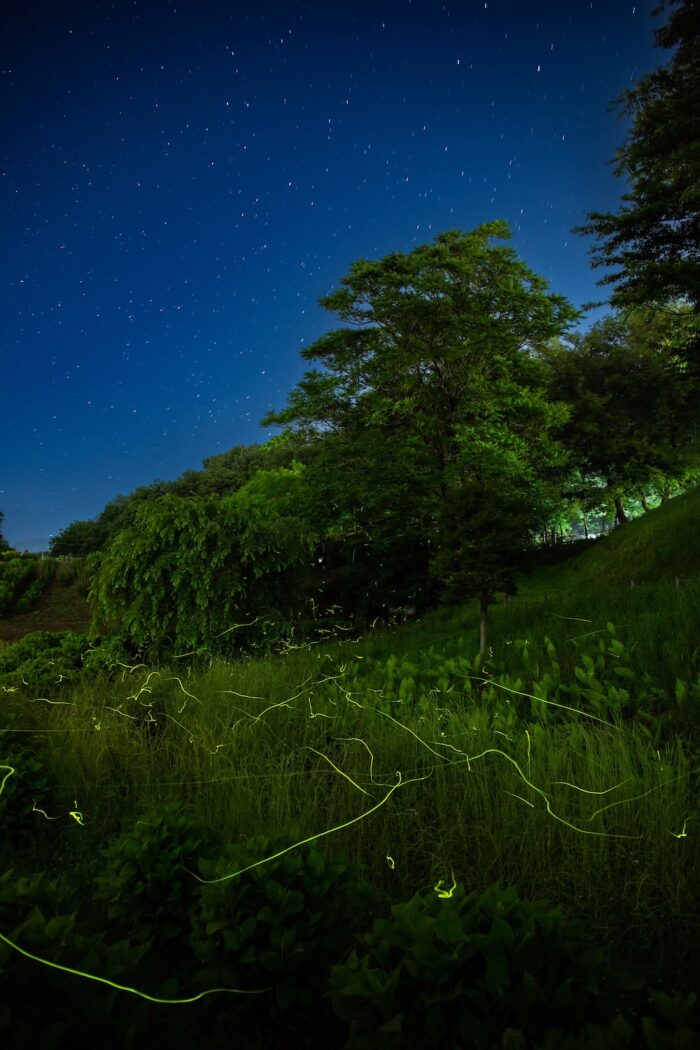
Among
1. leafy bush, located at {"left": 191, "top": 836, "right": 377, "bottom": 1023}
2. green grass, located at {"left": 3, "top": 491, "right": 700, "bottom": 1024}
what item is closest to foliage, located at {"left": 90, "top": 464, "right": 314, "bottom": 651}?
green grass, located at {"left": 3, "top": 491, "right": 700, "bottom": 1024}

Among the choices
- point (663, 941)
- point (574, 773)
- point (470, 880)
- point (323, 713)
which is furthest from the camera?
point (323, 713)

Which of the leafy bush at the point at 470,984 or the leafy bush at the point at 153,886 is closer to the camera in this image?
the leafy bush at the point at 470,984

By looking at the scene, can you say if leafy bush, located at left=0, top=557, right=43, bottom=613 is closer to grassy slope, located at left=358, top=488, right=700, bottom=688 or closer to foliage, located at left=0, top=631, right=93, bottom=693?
foliage, located at left=0, top=631, right=93, bottom=693

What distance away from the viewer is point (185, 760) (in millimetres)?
3475

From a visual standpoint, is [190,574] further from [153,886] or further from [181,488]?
[181,488]

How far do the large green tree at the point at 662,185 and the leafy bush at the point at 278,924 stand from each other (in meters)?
8.26

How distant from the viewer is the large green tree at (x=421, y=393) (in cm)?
1077

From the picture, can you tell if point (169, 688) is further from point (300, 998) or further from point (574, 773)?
point (300, 998)

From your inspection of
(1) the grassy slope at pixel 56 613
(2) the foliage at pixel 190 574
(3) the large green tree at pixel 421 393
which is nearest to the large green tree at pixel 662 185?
(3) the large green tree at pixel 421 393

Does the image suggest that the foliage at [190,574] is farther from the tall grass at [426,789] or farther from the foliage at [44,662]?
the tall grass at [426,789]

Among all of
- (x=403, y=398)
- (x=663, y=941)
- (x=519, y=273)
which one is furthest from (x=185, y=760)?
(x=519, y=273)

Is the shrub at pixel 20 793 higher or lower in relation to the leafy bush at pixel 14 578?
lower

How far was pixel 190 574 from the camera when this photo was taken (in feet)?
21.3

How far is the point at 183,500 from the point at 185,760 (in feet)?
13.3
